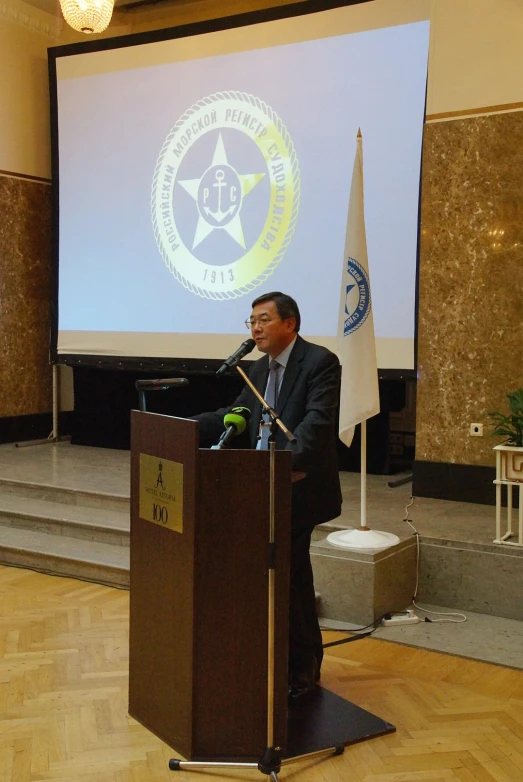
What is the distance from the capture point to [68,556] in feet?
16.1

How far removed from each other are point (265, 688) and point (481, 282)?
3268mm

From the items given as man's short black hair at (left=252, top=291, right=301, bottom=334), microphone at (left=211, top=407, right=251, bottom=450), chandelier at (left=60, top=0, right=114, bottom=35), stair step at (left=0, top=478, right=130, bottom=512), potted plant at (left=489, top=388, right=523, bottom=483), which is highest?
chandelier at (left=60, top=0, right=114, bottom=35)

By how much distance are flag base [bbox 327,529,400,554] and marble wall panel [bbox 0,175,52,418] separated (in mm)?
4456

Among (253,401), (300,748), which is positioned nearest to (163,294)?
(253,401)

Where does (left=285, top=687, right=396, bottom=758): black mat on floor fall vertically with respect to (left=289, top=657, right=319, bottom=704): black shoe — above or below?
below

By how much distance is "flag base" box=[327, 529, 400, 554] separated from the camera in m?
4.11

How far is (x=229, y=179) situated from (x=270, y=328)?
3.75 metres

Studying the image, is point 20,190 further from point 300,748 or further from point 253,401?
point 300,748

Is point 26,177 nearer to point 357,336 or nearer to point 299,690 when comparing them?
point 357,336

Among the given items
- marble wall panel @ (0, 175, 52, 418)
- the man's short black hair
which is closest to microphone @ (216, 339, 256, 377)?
the man's short black hair

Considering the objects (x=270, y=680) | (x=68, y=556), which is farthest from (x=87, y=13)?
(x=270, y=680)

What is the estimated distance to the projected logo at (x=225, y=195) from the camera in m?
6.24

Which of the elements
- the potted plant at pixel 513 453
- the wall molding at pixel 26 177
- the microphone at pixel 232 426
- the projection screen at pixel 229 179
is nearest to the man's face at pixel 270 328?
the microphone at pixel 232 426

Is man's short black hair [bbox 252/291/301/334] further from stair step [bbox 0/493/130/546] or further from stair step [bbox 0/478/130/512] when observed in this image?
stair step [bbox 0/478/130/512]
